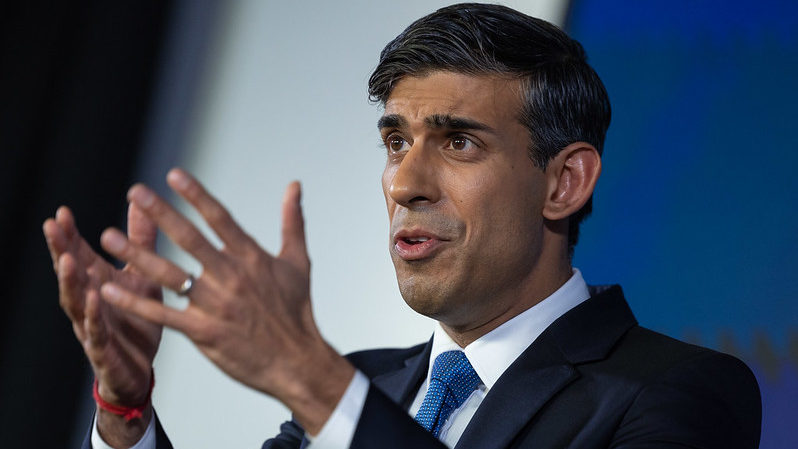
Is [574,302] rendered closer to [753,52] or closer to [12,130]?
[753,52]

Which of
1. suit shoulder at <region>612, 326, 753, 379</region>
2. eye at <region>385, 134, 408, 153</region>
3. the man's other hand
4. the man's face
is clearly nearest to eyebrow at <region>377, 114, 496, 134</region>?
the man's face

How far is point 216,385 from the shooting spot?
2.88m

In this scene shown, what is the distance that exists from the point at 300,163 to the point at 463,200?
1137 millimetres

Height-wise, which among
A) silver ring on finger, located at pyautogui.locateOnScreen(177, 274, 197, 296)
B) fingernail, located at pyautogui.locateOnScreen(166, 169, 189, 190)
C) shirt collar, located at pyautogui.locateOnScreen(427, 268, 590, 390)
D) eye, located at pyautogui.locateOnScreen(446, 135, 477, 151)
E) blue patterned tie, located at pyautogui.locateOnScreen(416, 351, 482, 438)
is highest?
eye, located at pyautogui.locateOnScreen(446, 135, 477, 151)

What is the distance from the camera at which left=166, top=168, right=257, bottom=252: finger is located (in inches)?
45.4

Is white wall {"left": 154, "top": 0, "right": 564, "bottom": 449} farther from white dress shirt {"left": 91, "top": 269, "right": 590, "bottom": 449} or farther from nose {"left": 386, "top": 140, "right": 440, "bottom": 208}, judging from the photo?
nose {"left": 386, "top": 140, "right": 440, "bottom": 208}

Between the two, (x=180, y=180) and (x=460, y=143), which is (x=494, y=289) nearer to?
(x=460, y=143)

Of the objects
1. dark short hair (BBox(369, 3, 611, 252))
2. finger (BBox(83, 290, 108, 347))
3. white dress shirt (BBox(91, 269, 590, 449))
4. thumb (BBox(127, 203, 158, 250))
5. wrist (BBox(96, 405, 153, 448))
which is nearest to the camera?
finger (BBox(83, 290, 108, 347))

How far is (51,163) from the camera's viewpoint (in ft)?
9.20

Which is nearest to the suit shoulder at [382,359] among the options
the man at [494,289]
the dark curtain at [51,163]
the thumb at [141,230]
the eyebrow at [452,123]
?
the man at [494,289]

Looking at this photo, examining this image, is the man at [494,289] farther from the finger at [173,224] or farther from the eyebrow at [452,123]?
the finger at [173,224]

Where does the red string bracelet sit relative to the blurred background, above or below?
below

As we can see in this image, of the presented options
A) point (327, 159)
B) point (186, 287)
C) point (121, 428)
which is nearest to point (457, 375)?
point (121, 428)

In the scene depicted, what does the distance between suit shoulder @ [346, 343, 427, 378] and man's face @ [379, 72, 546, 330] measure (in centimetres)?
28
